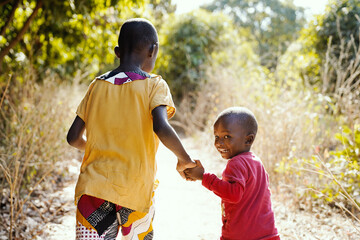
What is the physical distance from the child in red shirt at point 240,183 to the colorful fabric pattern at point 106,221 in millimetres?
381

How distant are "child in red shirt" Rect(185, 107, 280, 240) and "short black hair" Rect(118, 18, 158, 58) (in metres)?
0.54

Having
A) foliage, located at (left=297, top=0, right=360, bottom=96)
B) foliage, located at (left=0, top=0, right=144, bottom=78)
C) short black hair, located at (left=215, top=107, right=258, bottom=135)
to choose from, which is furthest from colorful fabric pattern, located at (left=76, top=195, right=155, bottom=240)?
foliage, located at (left=297, top=0, right=360, bottom=96)

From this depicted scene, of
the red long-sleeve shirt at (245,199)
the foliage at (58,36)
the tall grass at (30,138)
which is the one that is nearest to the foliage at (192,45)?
the foliage at (58,36)

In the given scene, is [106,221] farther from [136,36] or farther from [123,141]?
[136,36]

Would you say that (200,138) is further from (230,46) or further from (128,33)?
(128,33)

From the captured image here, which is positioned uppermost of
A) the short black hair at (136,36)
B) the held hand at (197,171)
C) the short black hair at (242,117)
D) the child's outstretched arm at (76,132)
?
the short black hair at (136,36)

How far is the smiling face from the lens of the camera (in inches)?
72.5

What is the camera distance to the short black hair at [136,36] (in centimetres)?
170

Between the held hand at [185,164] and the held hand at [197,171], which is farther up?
the held hand at [185,164]

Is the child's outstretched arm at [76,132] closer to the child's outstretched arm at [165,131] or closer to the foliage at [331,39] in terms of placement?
the child's outstretched arm at [165,131]

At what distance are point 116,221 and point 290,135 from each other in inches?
108

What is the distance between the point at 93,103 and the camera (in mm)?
1686

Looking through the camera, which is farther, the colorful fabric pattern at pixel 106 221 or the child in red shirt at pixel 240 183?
the child in red shirt at pixel 240 183

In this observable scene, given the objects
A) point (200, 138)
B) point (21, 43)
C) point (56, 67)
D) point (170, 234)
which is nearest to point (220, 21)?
point (200, 138)
